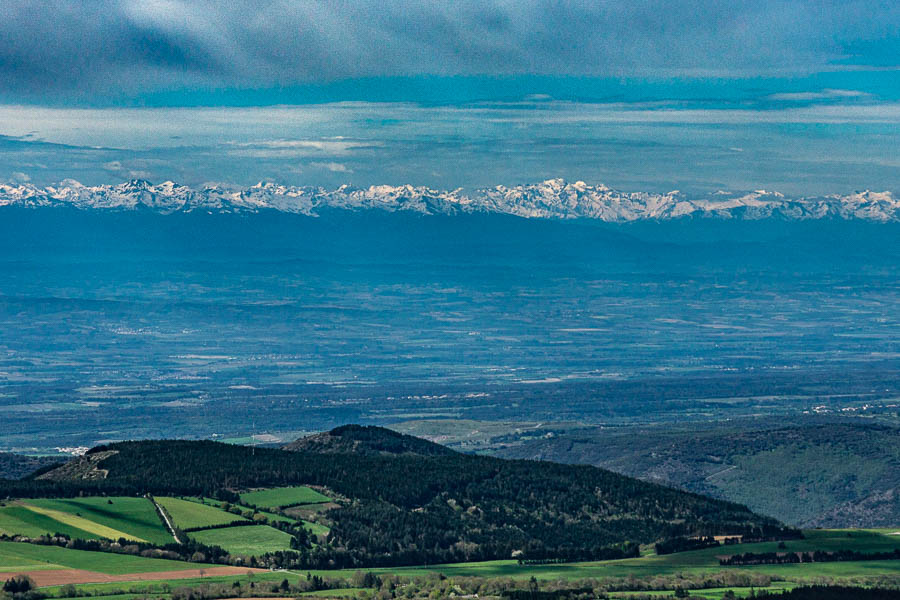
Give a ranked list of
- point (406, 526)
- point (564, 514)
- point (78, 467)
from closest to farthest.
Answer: point (406, 526), point (564, 514), point (78, 467)

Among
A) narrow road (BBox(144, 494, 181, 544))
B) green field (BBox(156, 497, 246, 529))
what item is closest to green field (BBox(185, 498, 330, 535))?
green field (BBox(156, 497, 246, 529))

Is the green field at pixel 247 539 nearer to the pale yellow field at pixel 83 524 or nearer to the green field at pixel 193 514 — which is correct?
the green field at pixel 193 514

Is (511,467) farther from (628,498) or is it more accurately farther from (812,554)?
(812,554)

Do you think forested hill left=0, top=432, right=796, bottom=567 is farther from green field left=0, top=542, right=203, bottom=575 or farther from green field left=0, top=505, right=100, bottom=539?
green field left=0, top=542, right=203, bottom=575

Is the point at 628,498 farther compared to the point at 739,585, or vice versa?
the point at 628,498

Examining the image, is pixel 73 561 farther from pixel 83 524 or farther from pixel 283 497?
pixel 283 497

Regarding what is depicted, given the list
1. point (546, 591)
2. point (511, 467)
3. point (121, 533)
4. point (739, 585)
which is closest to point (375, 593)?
point (546, 591)
